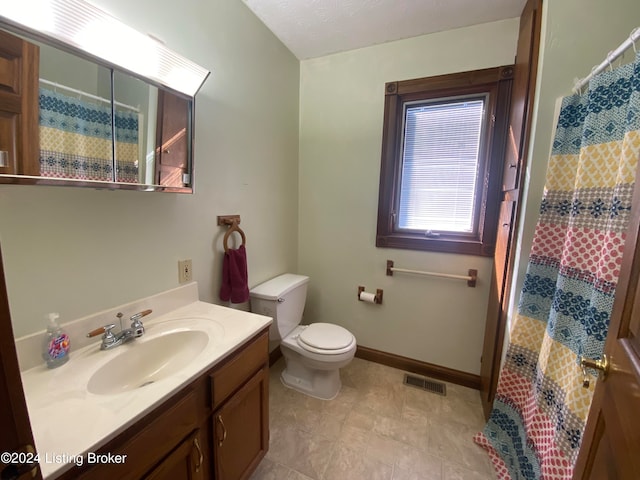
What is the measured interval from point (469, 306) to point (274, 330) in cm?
138

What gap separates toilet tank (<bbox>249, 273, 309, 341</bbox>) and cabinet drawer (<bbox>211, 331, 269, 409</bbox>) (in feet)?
1.73

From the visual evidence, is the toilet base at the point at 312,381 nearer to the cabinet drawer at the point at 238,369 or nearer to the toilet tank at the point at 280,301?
the toilet tank at the point at 280,301

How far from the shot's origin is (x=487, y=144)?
1788 millimetres

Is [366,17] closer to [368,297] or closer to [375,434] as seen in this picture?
[368,297]

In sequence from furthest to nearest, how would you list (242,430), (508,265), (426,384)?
(426,384) → (508,265) → (242,430)

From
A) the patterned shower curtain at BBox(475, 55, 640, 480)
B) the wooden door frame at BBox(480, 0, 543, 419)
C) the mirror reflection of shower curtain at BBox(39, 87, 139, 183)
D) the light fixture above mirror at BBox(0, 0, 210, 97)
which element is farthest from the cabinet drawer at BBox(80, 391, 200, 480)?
the wooden door frame at BBox(480, 0, 543, 419)

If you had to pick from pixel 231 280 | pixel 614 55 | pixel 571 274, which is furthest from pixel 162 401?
pixel 614 55

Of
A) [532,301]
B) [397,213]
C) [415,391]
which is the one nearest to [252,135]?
[397,213]

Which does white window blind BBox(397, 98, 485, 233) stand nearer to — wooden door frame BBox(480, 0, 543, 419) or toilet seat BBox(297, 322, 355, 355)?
wooden door frame BBox(480, 0, 543, 419)

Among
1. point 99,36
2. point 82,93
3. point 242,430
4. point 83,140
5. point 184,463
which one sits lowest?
point 242,430

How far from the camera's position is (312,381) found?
189 centimetres

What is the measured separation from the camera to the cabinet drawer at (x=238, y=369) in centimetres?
95

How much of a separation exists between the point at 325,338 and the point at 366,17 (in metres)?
2.05

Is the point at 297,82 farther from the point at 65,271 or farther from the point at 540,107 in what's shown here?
the point at 65,271
